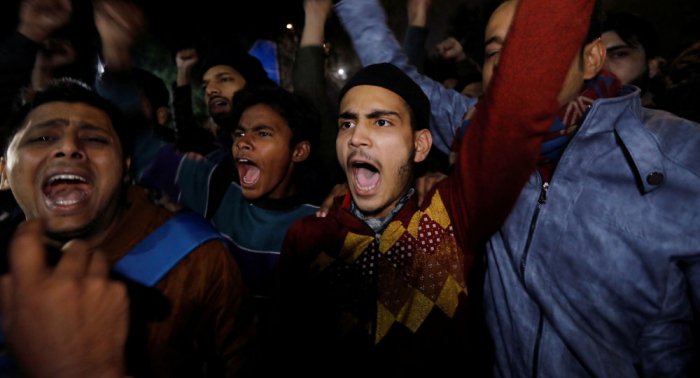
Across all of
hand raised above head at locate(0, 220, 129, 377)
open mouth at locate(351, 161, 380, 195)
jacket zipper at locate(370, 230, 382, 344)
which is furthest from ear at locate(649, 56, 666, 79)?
hand raised above head at locate(0, 220, 129, 377)

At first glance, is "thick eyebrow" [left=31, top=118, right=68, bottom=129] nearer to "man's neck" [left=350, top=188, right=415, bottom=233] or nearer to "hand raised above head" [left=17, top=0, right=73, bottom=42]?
"hand raised above head" [left=17, top=0, right=73, bottom=42]

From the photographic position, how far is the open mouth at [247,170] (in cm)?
261

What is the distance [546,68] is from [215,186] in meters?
2.66

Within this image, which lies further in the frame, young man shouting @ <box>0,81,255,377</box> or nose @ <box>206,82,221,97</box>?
nose @ <box>206,82,221,97</box>

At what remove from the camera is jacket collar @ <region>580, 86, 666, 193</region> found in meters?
1.06

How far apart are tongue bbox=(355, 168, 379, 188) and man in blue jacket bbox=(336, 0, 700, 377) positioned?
2.52ft

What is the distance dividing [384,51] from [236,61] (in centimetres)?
212

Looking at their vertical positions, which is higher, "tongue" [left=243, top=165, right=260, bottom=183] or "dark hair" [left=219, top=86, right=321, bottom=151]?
"dark hair" [left=219, top=86, right=321, bottom=151]

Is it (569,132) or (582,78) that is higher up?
(582,78)

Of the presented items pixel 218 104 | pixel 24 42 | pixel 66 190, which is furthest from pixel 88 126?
pixel 218 104

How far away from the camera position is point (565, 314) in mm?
1277

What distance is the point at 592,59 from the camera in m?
1.35

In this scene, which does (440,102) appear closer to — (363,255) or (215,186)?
(363,255)

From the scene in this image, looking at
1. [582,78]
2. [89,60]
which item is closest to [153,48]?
[89,60]
